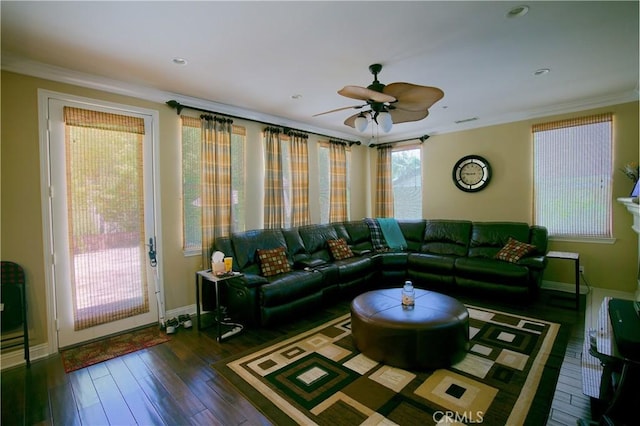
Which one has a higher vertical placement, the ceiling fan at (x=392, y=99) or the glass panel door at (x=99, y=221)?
the ceiling fan at (x=392, y=99)

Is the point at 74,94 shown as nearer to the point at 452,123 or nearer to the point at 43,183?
the point at 43,183

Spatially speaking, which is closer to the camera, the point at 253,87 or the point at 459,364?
the point at 459,364

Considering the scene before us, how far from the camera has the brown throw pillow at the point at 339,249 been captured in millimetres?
4750

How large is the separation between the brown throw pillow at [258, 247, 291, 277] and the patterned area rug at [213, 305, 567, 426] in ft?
3.23

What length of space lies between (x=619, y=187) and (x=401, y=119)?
10.6ft

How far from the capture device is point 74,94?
3.02 meters

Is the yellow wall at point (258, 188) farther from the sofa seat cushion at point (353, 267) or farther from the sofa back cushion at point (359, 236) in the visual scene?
the sofa seat cushion at point (353, 267)

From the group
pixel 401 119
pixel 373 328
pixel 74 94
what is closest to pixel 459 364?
pixel 373 328

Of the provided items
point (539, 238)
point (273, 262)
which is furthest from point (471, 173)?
point (273, 262)

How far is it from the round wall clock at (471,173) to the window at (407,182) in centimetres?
73

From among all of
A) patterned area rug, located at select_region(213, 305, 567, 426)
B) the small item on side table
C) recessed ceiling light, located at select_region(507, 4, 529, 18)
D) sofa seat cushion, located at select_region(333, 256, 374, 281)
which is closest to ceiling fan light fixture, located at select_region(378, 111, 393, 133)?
recessed ceiling light, located at select_region(507, 4, 529, 18)

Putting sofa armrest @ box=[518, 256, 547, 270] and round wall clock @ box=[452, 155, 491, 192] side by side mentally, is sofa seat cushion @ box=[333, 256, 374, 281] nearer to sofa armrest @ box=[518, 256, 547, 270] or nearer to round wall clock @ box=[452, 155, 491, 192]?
sofa armrest @ box=[518, 256, 547, 270]

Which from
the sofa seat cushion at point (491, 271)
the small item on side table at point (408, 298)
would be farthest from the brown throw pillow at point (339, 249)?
the small item on side table at point (408, 298)

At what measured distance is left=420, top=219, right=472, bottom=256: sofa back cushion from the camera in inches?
194
